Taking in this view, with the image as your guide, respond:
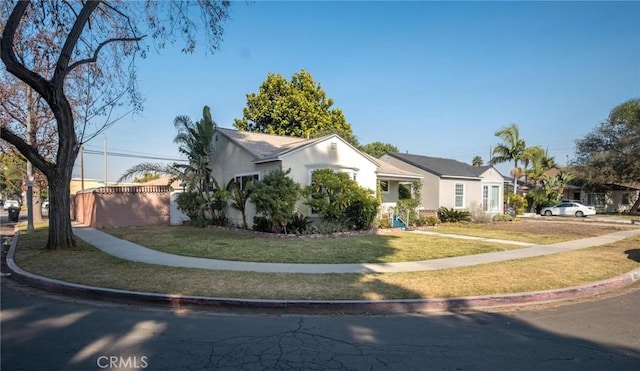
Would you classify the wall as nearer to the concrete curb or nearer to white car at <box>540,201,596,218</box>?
the concrete curb

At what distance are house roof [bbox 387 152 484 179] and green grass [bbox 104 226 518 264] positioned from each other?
10997 mm

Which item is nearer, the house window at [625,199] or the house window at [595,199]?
the house window at [625,199]

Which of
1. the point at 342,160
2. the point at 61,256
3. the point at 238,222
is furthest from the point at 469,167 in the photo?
the point at 61,256

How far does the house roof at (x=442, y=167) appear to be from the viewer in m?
26.6

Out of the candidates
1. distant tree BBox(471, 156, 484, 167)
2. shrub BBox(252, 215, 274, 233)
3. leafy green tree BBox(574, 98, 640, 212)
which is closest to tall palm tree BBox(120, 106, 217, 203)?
shrub BBox(252, 215, 274, 233)

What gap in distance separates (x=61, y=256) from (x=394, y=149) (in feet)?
170

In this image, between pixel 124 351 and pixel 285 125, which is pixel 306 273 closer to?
pixel 124 351

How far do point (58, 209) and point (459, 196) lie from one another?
22717 mm

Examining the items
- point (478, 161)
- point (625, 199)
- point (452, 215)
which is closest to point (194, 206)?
point (452, 215)

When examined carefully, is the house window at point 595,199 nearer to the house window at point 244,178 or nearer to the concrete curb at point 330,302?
the house window at point 244,178

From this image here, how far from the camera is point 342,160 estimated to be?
64.0ft

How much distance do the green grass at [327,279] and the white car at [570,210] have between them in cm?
3121

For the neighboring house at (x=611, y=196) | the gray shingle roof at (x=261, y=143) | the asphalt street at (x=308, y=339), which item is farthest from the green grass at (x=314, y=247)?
the neighboring house at (x=611, y=196)

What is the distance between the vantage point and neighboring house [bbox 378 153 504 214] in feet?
85.9
